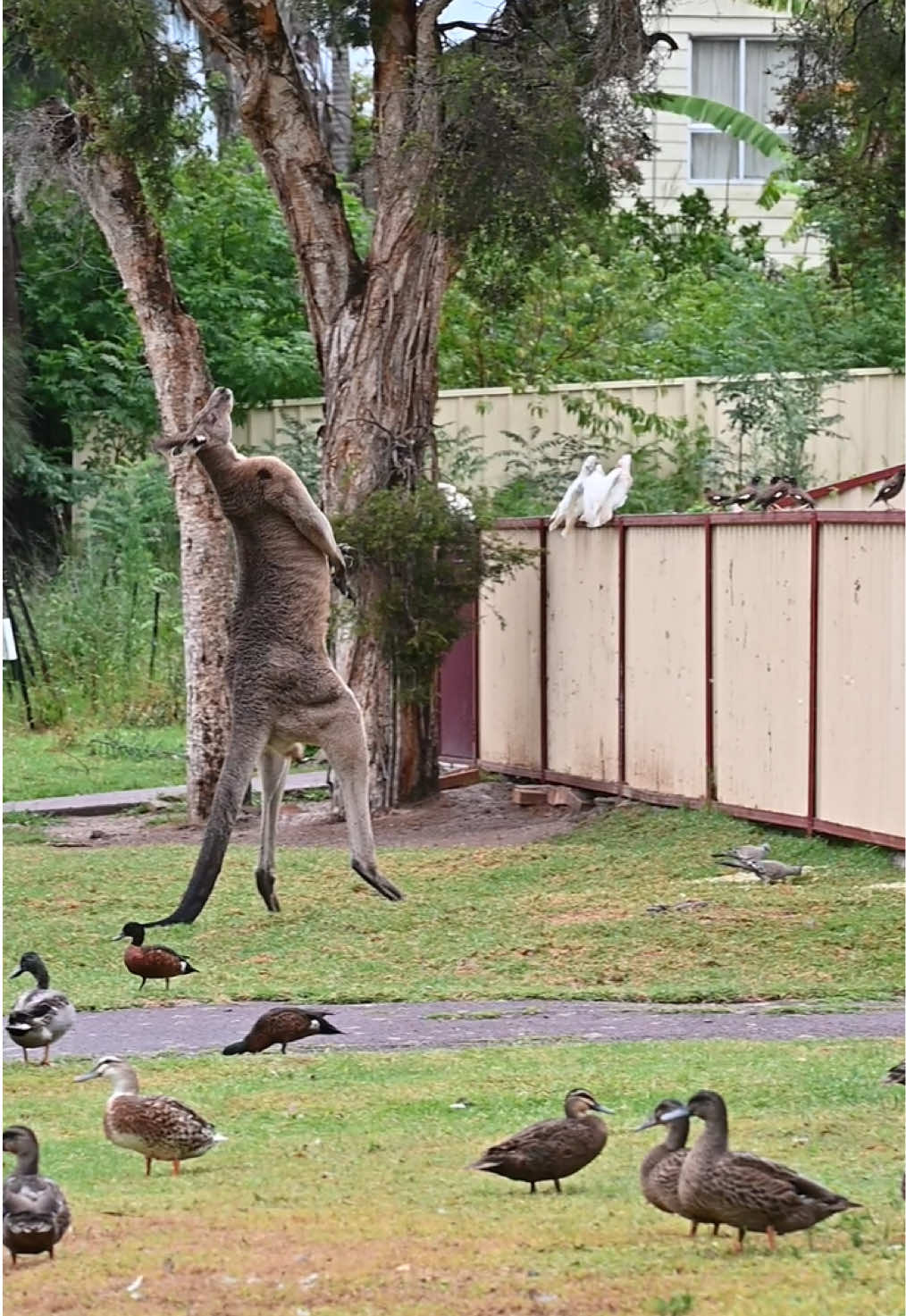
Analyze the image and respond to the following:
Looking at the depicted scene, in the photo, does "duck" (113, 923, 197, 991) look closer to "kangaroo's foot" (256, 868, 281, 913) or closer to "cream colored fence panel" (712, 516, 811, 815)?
"kangaroo's foot" (256, 868, 281, 913)

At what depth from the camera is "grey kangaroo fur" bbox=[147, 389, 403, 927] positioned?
1288 cm

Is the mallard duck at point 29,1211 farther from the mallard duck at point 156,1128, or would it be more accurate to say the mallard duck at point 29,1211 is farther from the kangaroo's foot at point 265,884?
the kangaroo's foot at point 265,884

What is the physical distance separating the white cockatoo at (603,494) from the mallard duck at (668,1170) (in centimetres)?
1381

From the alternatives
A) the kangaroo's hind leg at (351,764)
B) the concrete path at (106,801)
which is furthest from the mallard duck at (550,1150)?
the concrete path at (106,801)

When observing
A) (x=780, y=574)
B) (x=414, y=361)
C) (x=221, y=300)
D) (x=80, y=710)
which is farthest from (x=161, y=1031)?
(x=221, y=300)

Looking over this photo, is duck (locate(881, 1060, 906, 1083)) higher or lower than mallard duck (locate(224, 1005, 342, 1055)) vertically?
higher

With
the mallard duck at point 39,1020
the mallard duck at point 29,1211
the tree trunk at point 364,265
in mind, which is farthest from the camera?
the tree trunk at point 364,265

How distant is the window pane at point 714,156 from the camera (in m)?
40.9

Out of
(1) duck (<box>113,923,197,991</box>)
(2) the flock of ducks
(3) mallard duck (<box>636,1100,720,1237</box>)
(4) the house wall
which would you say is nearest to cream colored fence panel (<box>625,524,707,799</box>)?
(1) duck (<box>113,923,197,991</box>)

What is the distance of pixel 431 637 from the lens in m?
20.0

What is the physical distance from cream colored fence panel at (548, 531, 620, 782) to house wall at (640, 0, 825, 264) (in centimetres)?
1680

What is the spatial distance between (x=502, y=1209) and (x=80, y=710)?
22.5 metres

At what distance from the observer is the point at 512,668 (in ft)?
75.2

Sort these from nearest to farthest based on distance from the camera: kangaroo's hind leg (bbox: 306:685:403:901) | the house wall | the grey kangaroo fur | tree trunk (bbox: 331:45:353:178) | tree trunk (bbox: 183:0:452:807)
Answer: the grey kangaroo fur < kangaroo's hind leg (bbox: 306:685:403:901) < tree trunk (bbox: 183:0:452:807) < tree trunk (bbox: 331:45:353:178) < the house wall
